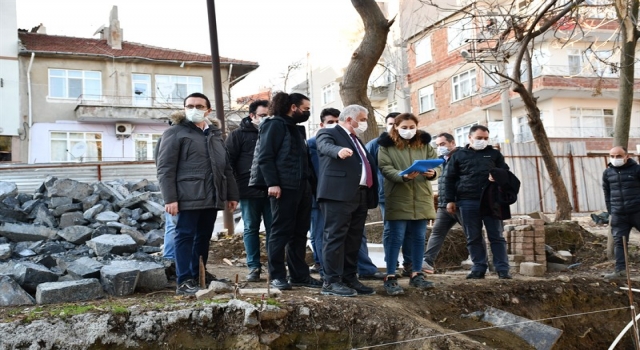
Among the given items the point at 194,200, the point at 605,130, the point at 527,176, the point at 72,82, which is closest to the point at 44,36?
the point at 72,82

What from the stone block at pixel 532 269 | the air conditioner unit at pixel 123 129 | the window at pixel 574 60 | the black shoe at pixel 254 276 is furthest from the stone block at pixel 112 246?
the window at pixel 574 60

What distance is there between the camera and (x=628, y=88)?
10578 mm

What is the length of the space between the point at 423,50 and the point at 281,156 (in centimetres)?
2867

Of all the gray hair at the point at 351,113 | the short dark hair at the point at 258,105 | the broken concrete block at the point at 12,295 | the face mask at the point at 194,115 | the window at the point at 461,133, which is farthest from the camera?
the window at the point at 461,133

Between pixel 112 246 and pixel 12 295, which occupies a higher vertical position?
pixel 112 246

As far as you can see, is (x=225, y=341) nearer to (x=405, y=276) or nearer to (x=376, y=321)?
(x=376, y=321)

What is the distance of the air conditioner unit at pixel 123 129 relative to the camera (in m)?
31.1

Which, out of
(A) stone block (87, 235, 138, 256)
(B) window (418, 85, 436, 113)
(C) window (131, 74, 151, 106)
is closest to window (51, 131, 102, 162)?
(C) window (131, 74, 151, 106)

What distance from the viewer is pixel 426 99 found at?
112 feet

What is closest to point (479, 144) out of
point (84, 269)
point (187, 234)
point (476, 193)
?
point (476, 193)

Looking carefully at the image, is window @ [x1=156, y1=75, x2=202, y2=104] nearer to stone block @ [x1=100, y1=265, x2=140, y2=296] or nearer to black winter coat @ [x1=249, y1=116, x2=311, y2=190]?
black winter coat @ [x1=249, y1=116, x2=311, y2=190]

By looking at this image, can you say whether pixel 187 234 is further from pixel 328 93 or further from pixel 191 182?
pixel 328 93

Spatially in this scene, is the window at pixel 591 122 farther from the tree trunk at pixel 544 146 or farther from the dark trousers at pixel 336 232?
the dark trousers at pixel 336 232

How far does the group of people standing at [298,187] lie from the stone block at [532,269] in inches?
75.8
